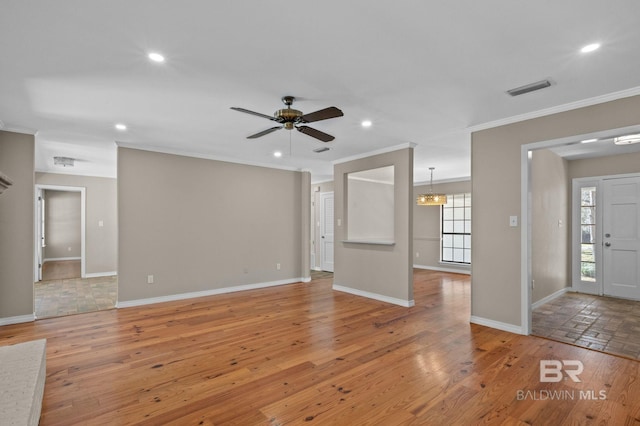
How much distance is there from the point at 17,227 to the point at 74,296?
1.99 metres

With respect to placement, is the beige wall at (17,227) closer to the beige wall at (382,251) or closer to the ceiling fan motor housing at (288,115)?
the ceiling fan motor housing at (288,115)

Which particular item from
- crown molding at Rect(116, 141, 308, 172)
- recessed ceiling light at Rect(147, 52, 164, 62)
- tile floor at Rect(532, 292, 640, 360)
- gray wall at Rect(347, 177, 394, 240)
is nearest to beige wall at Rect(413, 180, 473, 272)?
gray wall at Rect(347, 177, 394, 240)

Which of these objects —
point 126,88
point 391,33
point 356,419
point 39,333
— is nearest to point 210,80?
point 126,88

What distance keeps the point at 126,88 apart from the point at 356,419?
334 centimetres

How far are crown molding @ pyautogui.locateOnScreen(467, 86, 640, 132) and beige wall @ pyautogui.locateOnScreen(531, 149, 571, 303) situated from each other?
88 centimetres

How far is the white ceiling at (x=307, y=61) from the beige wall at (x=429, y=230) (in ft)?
15.8

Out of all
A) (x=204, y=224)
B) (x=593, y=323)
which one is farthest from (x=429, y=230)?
(x=204, y=224)

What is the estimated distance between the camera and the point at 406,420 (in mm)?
2098

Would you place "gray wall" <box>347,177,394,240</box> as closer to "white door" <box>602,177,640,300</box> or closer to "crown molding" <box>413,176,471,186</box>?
"crown molding" <box>413,176,471,186</box>

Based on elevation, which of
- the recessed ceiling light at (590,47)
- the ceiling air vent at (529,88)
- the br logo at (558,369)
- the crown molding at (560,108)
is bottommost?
the br logo at (558,369)

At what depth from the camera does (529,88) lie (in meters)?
2.95

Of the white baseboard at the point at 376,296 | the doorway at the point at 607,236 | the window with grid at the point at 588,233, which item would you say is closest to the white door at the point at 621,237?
the doorway at the point at 607,236

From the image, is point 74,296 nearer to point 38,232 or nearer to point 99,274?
point 38,232

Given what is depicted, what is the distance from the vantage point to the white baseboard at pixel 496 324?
3719 mm
